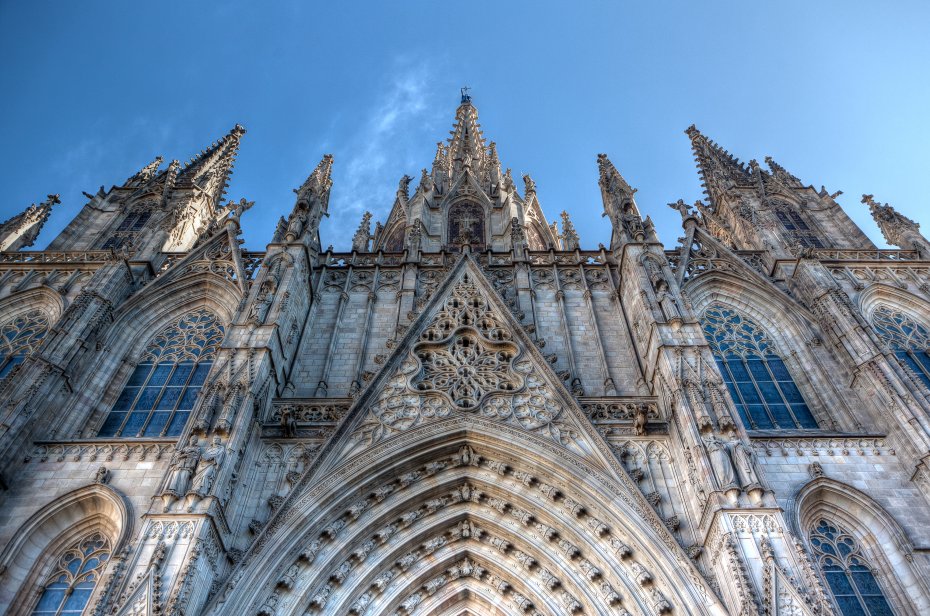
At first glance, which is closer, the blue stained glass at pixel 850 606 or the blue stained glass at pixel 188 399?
the blue stained glass at pixel 850 606

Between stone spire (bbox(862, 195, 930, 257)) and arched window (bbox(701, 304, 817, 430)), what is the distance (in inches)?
271

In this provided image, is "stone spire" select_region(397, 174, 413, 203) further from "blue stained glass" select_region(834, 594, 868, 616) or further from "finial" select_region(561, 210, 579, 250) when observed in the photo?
"blue stained glass" select_region(834, 594, 868, 616)

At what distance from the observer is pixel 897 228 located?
864 inches

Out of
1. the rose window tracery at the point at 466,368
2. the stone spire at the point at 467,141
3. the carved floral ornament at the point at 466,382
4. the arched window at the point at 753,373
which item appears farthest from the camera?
the stone spire at the point at 467,141

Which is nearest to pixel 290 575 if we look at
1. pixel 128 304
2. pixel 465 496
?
pixel 465 496

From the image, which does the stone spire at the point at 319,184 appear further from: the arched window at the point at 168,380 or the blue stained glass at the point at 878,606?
the blue stained glass at the point at 878,606

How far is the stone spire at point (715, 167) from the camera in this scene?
26.5 metres

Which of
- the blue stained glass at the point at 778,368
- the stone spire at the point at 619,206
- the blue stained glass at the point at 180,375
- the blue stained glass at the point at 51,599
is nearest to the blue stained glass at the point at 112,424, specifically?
the blue stained glass at the point at 180,375

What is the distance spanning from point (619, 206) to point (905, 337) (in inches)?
319

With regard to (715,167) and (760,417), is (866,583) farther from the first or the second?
(715,167)

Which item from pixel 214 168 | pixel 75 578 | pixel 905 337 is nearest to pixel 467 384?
pixel 75 578

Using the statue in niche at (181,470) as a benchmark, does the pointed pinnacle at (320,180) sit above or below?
above

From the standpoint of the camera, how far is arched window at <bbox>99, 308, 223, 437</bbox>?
49.5 ft

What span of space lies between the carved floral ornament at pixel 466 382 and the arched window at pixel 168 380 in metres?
4.89
